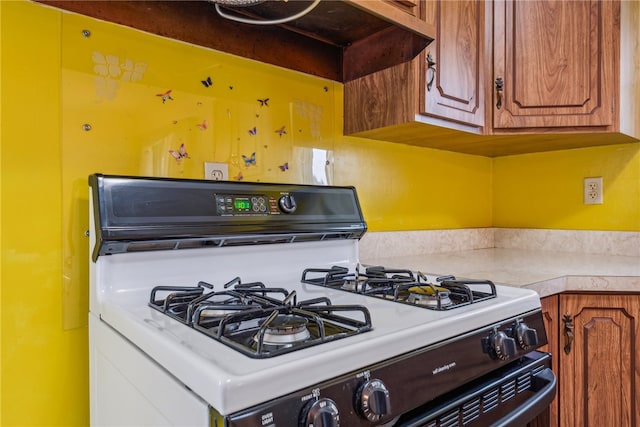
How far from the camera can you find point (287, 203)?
3.65 ft

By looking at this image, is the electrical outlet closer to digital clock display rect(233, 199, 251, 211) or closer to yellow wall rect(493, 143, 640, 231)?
yellow wall rect(493, 143, 640, 231)

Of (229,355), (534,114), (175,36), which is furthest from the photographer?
(534,114)

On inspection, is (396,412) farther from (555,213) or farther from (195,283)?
(555,213)

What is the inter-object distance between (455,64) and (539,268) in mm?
708

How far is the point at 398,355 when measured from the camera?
0.64 meters

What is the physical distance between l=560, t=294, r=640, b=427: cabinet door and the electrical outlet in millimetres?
706

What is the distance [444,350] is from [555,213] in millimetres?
1457

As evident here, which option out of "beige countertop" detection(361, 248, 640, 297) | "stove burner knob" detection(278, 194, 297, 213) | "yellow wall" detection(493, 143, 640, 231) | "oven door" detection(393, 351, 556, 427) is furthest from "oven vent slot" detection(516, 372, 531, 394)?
"yellow wall" detection(493, 143, 640, 231)

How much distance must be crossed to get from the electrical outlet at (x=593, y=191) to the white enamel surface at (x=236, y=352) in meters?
1.08

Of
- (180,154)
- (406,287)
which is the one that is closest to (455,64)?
(406,287)

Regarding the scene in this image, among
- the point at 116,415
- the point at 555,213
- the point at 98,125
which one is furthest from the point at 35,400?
the point at 555,213

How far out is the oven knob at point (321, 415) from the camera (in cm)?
52

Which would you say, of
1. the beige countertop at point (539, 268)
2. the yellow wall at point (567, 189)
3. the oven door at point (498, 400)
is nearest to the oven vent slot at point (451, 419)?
the oven door at point (498, 400)

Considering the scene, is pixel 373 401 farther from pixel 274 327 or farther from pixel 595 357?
pixel 595 357
